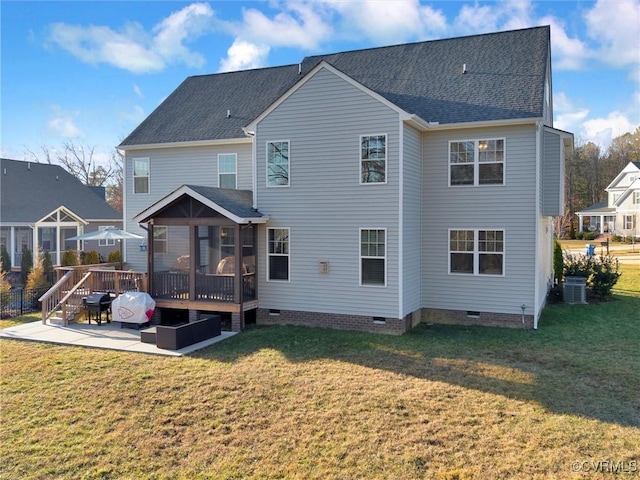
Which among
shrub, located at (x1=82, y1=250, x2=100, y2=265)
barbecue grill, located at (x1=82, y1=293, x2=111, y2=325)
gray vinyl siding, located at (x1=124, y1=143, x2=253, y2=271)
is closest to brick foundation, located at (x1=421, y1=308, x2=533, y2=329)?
gray vinyl siding, located at (x1=124, y1=143, x2=253, y2=271)

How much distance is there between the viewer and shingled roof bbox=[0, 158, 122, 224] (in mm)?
23702

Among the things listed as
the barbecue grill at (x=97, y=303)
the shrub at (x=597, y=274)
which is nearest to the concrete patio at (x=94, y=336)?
the barbecue grill at (x=97, y=303)

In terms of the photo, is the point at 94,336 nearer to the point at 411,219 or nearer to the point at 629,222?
the point at 411,219

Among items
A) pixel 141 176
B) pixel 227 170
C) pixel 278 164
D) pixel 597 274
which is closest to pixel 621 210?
pixel 597 274

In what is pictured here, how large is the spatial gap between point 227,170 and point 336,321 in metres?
6.24

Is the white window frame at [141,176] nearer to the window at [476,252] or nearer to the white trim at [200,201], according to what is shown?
the white trim at [200,201]

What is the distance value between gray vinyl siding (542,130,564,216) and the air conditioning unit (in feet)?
12.5

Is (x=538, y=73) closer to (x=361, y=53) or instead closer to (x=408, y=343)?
(x=361, y=53)

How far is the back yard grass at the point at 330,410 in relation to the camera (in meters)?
5.77

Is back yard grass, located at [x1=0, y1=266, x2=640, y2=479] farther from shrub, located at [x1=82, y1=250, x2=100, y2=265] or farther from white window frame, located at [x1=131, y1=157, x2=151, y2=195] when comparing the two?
shrub, located at [x1=82, y1=250, x2=100, y2=265]

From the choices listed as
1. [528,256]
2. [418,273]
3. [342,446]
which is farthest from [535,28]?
[342,446]

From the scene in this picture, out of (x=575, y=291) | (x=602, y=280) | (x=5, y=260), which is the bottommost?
(x=575, y=291)

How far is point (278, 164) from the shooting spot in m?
13.1

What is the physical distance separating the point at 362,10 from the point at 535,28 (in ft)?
16.9
